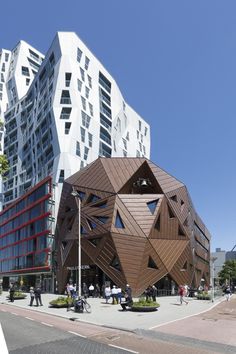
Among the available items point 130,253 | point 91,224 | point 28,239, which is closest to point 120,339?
point 130,253

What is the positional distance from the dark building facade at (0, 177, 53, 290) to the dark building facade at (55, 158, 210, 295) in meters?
7.04

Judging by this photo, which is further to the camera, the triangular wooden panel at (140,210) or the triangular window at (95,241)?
the triangular wooden panel at (140,210)

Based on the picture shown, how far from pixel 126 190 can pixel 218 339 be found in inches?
1361

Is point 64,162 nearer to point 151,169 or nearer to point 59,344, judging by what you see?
point 151,169

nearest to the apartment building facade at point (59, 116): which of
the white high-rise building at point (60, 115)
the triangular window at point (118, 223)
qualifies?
the white high-rise building at point (60, 115)

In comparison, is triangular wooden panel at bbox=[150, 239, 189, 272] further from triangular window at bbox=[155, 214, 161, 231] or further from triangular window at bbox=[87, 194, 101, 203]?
triangular window at bbox=[87, 194, 101, 203]

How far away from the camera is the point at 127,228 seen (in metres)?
46.8

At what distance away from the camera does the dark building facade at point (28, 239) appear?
203 ft

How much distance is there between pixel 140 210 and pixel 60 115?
29.1 metres

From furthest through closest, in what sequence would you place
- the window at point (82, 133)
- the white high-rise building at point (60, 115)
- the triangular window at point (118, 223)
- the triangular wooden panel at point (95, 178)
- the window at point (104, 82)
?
the window at point (104, 82) < the window at point (82, 133) < the white high-rise building at point (60, 115) < the triangular wooden panel at point (95, 178) < the triangular window at point (118, 223)

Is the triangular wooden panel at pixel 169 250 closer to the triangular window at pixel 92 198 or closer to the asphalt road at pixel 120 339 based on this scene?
the triangular window at pixel 92 198

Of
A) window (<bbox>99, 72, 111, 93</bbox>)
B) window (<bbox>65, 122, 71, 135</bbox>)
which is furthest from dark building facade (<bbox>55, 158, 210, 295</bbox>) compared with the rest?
window (<bbox>99, 72, 111, 93</bbox>)

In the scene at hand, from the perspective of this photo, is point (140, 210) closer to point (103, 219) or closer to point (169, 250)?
point (103, 219)

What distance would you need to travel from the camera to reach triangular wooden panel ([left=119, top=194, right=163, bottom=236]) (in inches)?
1879
